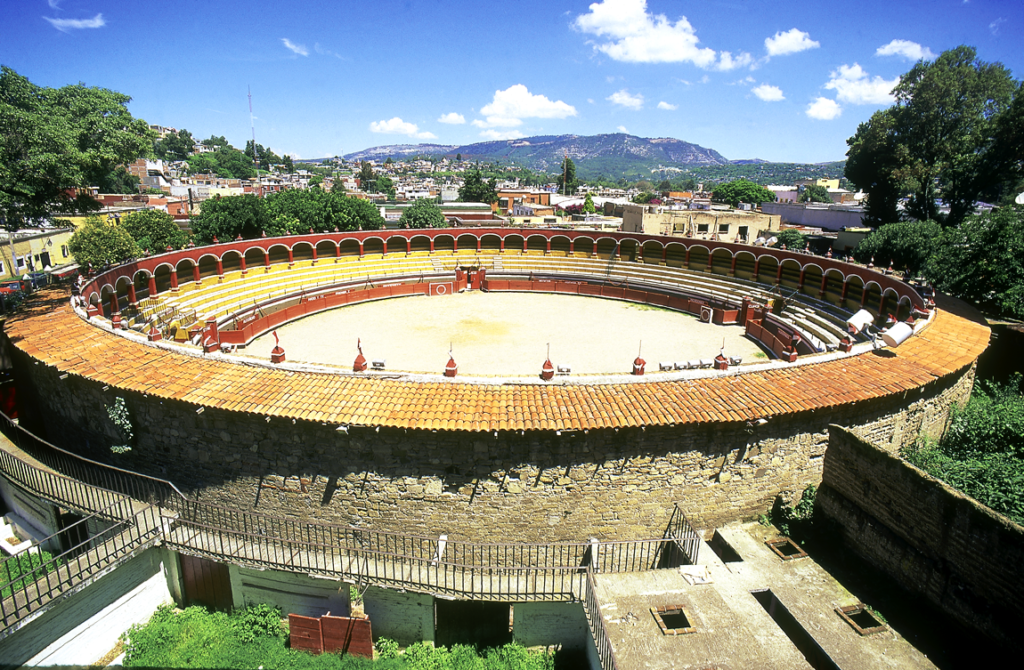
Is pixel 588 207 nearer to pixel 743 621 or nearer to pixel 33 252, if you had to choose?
pixel 33 252

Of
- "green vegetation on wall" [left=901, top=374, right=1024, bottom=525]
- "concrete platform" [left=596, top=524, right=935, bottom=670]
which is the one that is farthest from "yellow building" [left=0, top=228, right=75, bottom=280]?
"green vegetation on wall" [left=901, top=374, right=1024, bottom=525]

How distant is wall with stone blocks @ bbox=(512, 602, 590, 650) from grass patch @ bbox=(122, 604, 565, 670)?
0.95ft

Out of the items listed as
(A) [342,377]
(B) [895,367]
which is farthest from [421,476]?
(B) [895,367]

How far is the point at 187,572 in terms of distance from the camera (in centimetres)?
1269

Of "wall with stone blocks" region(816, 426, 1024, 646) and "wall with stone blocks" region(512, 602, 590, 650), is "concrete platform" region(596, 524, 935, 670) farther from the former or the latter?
"wall with stone blocks" region(816, 426, 1024, 646)

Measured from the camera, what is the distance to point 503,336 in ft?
95.8

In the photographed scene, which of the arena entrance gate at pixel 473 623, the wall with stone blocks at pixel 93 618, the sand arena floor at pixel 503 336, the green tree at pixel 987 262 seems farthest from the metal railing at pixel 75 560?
the green tree at pixel 987 262

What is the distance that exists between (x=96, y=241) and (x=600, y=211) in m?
69.6

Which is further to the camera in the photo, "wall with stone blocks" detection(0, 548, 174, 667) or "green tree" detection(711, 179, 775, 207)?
"green tree" detection(711, 179, 775, 207)

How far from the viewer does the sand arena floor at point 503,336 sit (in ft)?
80.9

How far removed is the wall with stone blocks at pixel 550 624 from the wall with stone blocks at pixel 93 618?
836 centimetres

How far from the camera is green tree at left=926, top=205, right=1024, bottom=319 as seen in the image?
20922 mm

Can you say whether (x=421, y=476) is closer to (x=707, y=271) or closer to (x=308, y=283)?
(x=308, y=283)

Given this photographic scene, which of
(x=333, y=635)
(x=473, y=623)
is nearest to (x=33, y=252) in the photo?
(x=333, y=635)
